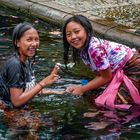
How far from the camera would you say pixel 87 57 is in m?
6.27

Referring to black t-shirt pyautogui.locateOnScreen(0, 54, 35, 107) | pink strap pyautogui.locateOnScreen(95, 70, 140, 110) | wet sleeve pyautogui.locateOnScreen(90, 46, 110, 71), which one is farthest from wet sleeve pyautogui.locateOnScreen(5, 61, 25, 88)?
pink strap pyautogui.locateOnScreen(95, 70, 140, 110)

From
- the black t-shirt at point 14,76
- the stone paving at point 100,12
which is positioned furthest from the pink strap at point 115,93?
the stone paving at point 100,12

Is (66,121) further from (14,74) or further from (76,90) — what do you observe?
(14,74)

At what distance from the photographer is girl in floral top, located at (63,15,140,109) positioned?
20.2ft

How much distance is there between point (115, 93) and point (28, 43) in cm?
119

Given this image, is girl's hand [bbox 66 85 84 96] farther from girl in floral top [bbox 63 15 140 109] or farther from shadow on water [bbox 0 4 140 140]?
shadow on water [bbox 0 4 140 140]

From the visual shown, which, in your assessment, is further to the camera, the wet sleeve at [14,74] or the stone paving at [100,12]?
the stone paving at [100,12]

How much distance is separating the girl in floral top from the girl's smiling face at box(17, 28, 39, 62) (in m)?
0.57

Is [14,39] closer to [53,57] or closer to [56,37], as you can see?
[53,57]

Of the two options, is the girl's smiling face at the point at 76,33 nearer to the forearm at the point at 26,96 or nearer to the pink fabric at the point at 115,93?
the pink fabric at the point at 115,93

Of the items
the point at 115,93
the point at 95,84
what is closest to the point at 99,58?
the point at 95,84

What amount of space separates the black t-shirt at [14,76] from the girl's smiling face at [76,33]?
637mm

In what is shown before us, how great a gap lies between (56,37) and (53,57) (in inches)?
46.3

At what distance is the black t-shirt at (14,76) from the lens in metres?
5.62
